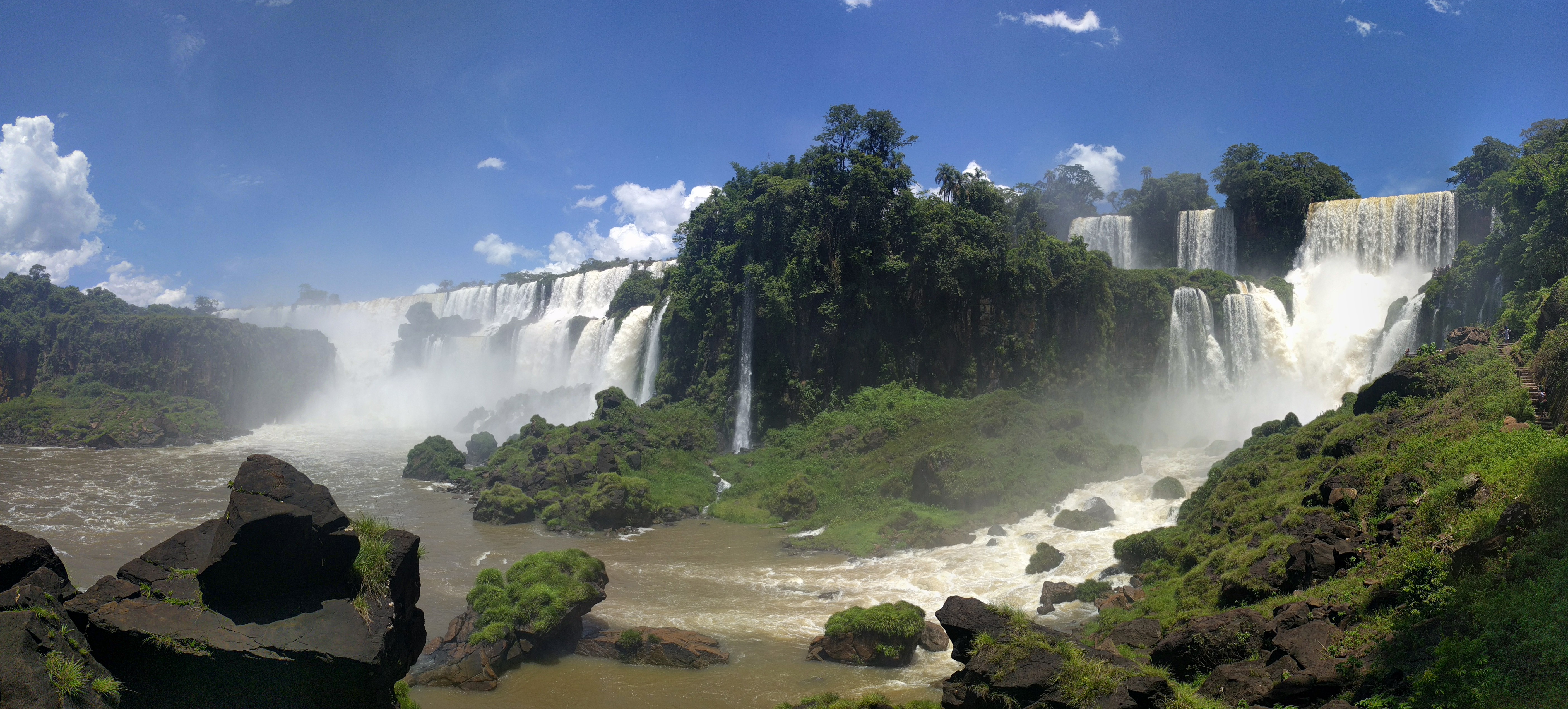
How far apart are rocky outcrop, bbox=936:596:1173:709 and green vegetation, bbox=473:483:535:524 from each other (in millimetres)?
16819

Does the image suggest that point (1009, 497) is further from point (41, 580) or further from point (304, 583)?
point (41, 580)

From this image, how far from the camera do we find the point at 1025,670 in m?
8.80

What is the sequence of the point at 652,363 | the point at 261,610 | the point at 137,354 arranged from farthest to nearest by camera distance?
the point at 137,354
the point at 652,363
the point at 261,610

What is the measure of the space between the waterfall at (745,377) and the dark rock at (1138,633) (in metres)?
22.1

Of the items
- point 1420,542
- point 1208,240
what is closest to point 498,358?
point 1208,240

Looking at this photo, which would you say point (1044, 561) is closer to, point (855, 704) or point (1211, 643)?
point (1211, 643)

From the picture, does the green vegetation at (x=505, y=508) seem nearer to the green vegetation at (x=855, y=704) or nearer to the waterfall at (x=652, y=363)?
the waterfall at (x=652, y=363)

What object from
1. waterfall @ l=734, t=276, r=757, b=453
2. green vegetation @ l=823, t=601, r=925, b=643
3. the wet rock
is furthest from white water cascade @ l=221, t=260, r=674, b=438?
green vegetation @ l=823, t=601, r=925, b=643

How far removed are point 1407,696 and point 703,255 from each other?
34441mm

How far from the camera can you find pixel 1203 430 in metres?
32.5

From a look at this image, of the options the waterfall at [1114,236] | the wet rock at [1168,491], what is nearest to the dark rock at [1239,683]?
the wet rock at [1168,491]

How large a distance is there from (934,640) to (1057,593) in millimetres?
3283

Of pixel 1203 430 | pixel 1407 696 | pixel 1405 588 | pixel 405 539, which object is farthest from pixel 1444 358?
pixel 405 539

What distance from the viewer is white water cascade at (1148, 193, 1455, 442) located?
31.6 meters
